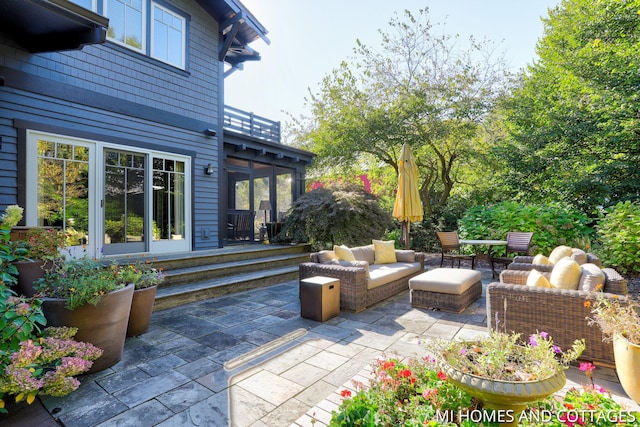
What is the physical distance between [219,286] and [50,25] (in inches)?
163

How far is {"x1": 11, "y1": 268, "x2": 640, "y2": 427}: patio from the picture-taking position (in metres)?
2.04

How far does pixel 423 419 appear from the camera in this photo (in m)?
1.40

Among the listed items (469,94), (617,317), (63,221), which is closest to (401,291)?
(617,317)

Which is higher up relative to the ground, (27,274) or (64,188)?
(64,188)

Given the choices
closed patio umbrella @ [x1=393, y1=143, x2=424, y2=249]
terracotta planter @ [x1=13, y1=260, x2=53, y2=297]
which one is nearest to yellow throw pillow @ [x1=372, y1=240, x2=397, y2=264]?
closed patio umbrella @ [x1=393, y1=143, x2=424, y2=249]

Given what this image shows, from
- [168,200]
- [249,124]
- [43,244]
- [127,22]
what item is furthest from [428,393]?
[249,124]

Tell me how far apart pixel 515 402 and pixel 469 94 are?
10.3 metres

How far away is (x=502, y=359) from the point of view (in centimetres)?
158

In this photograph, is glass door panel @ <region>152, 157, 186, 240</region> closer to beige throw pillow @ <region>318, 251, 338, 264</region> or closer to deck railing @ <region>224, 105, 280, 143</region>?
deck railing @ <region>224, 105, 280, 143</region>

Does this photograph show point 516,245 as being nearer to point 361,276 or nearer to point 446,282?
point 446,282

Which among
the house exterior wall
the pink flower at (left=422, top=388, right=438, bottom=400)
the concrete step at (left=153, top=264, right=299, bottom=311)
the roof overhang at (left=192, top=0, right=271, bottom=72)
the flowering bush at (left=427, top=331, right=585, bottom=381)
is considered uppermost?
the roof overhang at (left=192, top=0, right=271, bottom=72)

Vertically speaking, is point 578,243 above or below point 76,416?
above

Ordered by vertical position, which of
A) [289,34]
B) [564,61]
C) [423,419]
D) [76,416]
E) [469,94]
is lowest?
[76,416]

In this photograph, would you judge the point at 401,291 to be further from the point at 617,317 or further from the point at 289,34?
the point at 289,34
